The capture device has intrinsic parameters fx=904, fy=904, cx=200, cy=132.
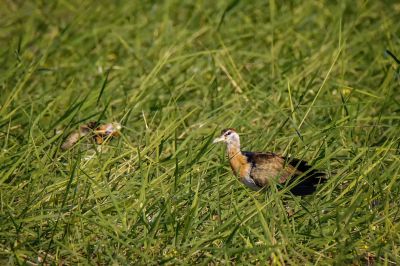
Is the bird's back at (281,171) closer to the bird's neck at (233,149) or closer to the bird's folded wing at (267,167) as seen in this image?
the bird's folded wing at (267,167)

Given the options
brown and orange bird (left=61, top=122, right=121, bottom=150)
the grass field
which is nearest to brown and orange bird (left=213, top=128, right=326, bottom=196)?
the grass field

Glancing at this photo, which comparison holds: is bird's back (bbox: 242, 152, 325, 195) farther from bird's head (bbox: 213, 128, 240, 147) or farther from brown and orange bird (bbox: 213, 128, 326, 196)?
bird's head (bbox: 213, 128, 240, 147)

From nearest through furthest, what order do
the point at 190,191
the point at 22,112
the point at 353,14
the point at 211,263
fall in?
the point at 211,263 → the point at 190,191 → the point at 22,112 → the point at 353,14

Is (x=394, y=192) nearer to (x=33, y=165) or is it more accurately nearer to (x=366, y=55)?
(x=33, y=165)

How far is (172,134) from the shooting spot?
8375 mm

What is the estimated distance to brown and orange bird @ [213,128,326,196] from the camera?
7.54 metres

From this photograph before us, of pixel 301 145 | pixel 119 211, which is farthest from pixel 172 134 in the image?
pixel 119 211

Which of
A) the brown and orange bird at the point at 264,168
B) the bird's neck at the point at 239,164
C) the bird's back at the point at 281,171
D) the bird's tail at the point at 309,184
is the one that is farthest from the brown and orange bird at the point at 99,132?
the bird's tail at the point at 309,184

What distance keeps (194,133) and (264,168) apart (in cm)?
78

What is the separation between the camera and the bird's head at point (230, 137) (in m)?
8.27

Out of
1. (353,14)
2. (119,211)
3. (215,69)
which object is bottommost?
(353,14)

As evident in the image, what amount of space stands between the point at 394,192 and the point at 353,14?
562cm

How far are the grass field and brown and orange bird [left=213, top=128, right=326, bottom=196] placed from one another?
0.13m

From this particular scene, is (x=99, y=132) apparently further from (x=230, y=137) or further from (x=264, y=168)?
(x=264, y=168)
